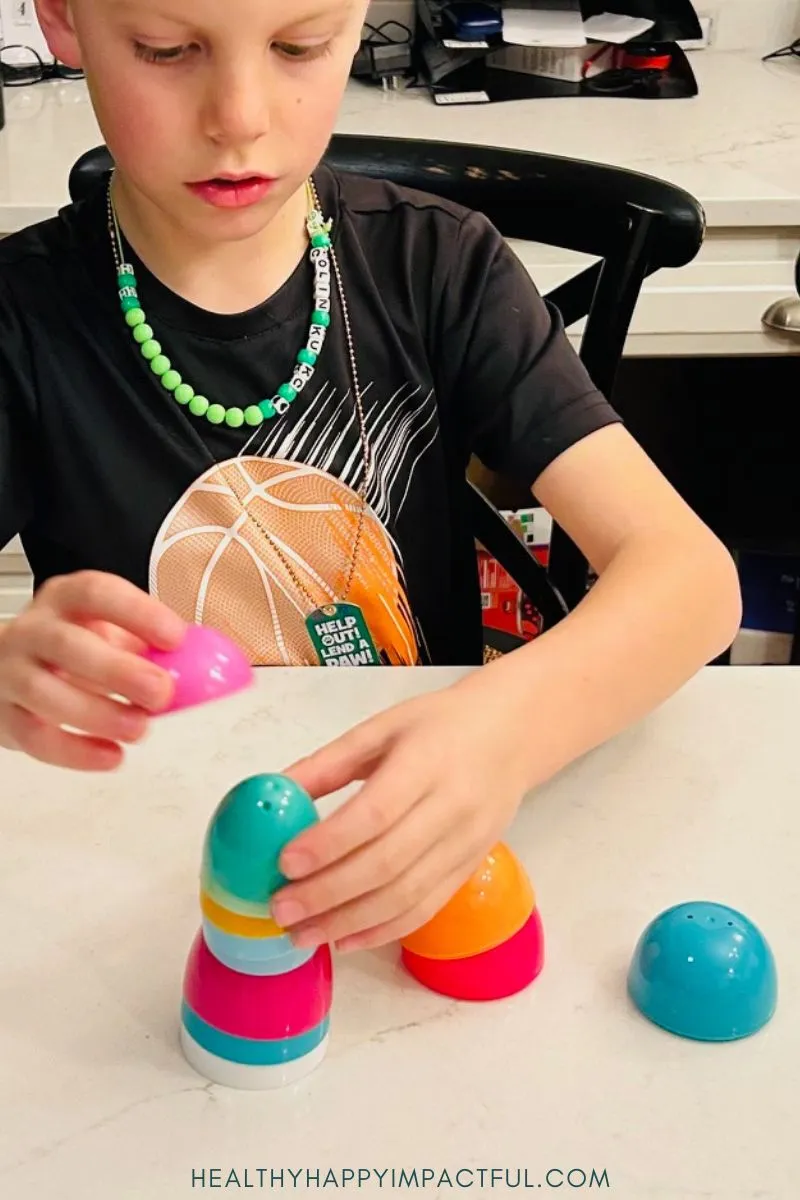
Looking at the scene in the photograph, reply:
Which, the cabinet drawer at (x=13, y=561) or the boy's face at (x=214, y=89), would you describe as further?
the cabinet drawer at (x=13, y=561)

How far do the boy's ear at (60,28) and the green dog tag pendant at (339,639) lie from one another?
1.25ft

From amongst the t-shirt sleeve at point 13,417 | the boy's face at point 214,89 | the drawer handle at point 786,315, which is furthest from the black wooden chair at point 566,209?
the drawer handle at point 786,315

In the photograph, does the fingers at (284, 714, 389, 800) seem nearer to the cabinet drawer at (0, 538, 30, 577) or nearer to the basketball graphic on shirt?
the basketball graphic on shirt

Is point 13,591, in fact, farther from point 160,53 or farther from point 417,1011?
point 417,1011

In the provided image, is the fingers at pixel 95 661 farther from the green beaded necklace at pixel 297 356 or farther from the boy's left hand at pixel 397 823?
the green beaded necklace at pixel 297 356

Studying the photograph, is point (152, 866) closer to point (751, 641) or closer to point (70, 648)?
point (70, 648)

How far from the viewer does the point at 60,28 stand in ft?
2.53

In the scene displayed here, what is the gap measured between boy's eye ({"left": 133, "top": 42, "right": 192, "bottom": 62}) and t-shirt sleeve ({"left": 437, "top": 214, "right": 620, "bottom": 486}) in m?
0.30

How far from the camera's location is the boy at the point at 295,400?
72cm

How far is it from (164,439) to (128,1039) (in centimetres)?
45

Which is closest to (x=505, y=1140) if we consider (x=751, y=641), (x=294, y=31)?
(x=294, y=31)

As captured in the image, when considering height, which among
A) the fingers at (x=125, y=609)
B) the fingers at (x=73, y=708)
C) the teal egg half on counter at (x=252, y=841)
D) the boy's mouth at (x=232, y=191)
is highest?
the boy's mouth at (x=232, y=191)

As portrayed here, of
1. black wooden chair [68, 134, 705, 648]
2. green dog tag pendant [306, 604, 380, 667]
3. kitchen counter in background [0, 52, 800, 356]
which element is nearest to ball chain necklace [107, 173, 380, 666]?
green dog tag pendant [306, 604, 380, 667]

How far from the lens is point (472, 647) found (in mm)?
1126
